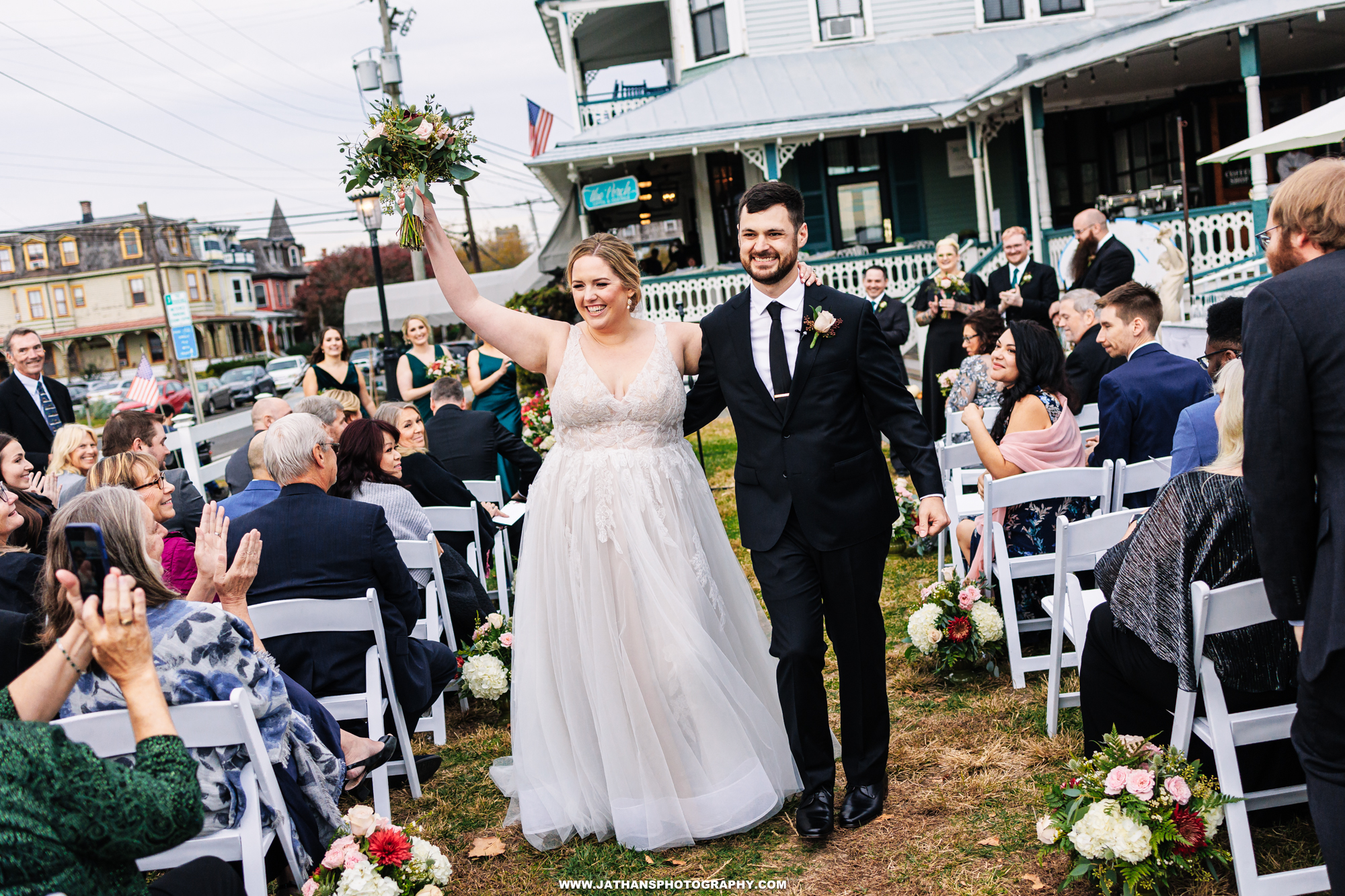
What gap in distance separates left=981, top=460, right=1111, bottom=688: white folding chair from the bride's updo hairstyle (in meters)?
1.84

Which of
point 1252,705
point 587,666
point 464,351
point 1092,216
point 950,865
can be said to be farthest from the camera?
point 464,351

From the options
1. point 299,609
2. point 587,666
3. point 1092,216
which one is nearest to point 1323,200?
point 587,666

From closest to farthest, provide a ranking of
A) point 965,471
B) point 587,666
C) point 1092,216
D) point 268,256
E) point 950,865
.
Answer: point 950,865, point 587,666, point 965,471, point 1092,216, point 268,256

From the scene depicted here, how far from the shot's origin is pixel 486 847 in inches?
153

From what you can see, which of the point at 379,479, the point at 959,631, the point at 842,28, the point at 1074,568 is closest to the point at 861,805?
the point at 1074,568

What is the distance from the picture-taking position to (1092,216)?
8125mm

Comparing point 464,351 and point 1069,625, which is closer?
point 1069,625

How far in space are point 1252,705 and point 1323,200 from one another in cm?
145

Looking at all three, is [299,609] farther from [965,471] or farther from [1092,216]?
[1092,216]

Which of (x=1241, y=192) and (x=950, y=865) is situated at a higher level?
(x=1241, y=192)

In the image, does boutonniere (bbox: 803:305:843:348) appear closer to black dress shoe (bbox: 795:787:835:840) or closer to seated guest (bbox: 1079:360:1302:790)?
seated guest (bbox: 1079:360:1302:790)

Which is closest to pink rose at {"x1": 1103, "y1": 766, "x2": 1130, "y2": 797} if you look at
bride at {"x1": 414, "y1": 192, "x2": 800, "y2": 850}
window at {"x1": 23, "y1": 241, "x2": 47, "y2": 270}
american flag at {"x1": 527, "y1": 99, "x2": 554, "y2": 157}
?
bride at {"x1": 414, "y1": 192, "x2": 800, "y2": 850}

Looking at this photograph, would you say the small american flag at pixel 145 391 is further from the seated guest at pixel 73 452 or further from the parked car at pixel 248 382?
the parked car at pixel 248 382

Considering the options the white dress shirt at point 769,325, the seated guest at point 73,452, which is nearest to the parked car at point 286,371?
the seated guest at point 73,452
